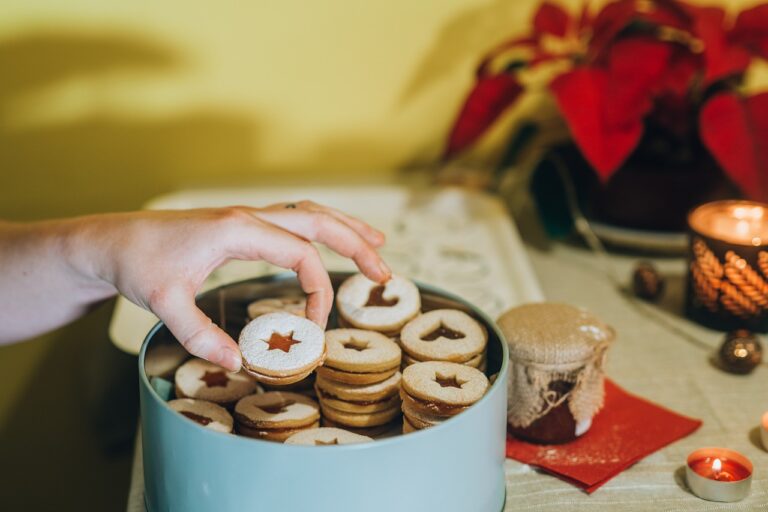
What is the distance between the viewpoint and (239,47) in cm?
115

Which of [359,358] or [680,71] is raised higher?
[680,71]

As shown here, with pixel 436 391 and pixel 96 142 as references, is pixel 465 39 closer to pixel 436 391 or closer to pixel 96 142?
pixel 96 142

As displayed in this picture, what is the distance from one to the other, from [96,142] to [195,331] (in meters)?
0.71

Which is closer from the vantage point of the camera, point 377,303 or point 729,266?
point 377,303

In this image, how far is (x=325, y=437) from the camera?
0.55 meters

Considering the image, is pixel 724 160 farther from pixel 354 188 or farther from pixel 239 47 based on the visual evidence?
pixel 239 47

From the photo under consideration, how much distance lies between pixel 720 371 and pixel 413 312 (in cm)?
35

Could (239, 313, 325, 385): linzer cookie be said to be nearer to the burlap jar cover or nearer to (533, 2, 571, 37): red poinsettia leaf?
the burlap jar cover

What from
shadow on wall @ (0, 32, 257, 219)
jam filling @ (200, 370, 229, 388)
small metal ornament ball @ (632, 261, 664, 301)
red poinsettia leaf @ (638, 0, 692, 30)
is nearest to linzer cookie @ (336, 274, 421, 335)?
jam filling @ (200, 370, 229, 388)

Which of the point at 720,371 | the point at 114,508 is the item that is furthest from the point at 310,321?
the point at 114,508

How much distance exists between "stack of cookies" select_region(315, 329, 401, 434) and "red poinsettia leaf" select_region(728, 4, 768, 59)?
597mm

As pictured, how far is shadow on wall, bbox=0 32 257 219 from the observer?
1113 millimetres

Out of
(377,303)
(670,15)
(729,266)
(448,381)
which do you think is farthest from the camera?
(670,15)

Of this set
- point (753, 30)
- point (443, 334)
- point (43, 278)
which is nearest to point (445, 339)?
point (443, 334)
